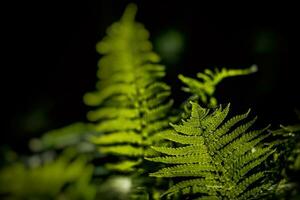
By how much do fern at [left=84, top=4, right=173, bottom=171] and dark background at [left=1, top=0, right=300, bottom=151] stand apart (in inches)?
43.2

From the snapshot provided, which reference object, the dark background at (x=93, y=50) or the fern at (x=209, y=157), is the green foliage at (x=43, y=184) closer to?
the fern at (x=209, y=157)

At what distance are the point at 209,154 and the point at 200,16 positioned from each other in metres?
3.31

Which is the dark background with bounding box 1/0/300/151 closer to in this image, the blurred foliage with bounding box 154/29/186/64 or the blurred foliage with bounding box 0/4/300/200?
the blurred foliage with bounding box 154/29/186/64

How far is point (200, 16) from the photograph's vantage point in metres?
4.04

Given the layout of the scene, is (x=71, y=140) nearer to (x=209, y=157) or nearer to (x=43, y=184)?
(x=43, y=184)

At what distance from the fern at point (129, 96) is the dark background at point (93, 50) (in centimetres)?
110

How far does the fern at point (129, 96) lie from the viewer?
137 centimetres

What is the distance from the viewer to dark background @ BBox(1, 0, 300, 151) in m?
3.39

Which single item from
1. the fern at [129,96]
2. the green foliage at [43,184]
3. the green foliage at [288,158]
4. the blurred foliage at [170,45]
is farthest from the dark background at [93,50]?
the green foliage at [288,158]

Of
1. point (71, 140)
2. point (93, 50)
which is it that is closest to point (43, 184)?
point (71, 140)

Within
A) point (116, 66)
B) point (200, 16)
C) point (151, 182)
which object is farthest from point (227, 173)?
point (200, 16)

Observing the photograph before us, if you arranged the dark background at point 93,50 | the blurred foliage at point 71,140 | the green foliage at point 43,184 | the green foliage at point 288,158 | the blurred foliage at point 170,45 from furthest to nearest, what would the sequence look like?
the blurred foliage at point 170,45
the dark background at point 93,50
the blurred foliage at point 71,140
the green foliage at point 43,184
the green foliage at point 288,158

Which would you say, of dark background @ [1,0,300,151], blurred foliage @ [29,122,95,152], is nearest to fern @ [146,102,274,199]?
blurred foliage @ [29,122,95,152]

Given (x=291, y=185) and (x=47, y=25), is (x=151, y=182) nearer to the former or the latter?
(x=291, y=185)
